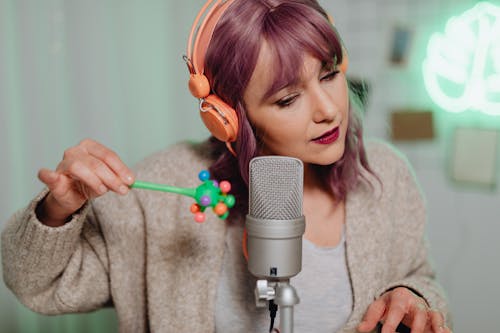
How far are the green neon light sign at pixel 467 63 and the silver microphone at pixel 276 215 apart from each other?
116 cm

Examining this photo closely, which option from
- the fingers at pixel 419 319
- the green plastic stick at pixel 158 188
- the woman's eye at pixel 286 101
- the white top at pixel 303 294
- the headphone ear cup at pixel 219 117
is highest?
the woman's eye at pixel 286 101

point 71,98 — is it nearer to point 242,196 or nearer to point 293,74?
point 242,196

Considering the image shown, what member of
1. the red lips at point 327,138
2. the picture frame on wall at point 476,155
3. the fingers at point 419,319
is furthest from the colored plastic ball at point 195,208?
the picture frame on wall at point 476,155

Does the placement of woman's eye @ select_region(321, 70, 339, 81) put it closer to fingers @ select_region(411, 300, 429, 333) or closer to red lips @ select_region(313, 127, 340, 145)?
red lips @ select_region(313, 127, 340, 145)

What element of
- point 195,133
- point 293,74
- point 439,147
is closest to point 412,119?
point 439,147

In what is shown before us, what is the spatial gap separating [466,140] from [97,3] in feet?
4.10

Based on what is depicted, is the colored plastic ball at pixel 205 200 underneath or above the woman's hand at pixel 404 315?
above

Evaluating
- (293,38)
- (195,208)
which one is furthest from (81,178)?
(293,38)

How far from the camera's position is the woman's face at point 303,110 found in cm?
87

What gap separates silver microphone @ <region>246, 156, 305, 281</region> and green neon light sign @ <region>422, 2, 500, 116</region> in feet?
3.79

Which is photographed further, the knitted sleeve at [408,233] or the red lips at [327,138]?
the knitted sleeve at [408,233]

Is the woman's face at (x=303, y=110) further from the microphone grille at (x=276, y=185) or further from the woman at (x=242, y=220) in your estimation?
the microphone grille at (x=276, y=185)

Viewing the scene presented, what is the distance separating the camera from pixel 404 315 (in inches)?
34.8

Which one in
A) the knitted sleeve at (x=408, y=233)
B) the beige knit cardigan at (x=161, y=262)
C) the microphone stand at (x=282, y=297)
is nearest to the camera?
the microphone stand at (x=282, y=297)
